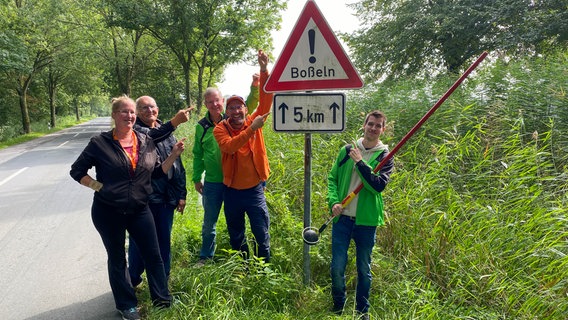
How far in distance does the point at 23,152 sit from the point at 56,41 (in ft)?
50.8

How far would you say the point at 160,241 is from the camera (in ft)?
10.6

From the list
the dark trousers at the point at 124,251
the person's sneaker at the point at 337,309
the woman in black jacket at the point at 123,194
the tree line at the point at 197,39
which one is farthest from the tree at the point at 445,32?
the dark trousers at the point at 124,251

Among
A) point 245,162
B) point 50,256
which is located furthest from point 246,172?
point 50,256

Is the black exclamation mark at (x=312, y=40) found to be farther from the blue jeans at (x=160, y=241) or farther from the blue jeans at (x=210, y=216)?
the blue jeans at (x=160, y=241)

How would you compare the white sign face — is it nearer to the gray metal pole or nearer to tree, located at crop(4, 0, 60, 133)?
the gray metal pole

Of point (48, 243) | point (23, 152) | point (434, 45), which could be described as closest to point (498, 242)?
point (48, 243)

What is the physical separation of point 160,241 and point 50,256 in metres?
2.01

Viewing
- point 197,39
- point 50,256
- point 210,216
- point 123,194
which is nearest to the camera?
point 123,194

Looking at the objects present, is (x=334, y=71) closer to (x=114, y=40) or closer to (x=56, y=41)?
(x=114, y=40)

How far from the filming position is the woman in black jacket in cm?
272

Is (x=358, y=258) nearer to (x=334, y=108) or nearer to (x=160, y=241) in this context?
(x=334, y=108)

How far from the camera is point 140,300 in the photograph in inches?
125

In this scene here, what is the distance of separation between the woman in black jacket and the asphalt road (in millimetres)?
436

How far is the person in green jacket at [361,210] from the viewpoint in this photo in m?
2.69
